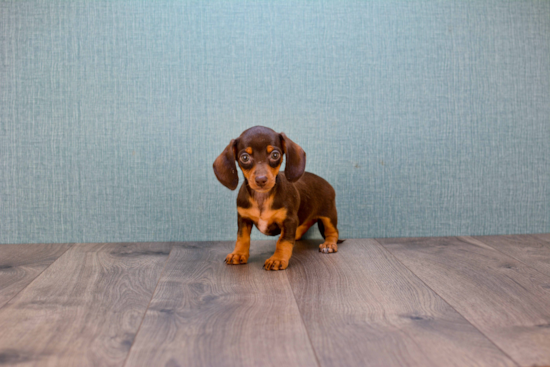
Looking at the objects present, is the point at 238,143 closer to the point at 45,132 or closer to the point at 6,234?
the point at 45,132

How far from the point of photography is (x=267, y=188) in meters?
1.67

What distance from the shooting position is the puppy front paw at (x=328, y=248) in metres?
2.03

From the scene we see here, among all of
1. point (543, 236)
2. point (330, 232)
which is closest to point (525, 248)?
point (543, 236)

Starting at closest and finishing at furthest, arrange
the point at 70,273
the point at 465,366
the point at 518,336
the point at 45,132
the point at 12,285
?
the point at 465,366 < the point at 518,336 < the point at 12,285 < the point at 70,273 < the point at 45,132

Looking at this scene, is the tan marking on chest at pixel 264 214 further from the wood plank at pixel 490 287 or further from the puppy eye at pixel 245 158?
the wood plank at pixel 490 287

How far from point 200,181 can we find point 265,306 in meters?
1.01

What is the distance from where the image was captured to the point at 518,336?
113 centimetres

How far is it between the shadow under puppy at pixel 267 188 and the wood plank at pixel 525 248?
0.71 meters

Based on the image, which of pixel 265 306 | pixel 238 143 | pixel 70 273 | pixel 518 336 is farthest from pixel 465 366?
pixel 70 273

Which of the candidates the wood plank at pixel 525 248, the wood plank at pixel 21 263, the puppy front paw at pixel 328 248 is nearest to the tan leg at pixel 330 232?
the puppy front paw at pixel 328 248

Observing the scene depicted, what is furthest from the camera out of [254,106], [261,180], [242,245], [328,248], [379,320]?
[254,106]

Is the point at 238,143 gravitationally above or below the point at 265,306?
above

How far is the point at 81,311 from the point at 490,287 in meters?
1.18

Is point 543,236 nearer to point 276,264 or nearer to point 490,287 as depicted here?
point 490,287
